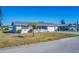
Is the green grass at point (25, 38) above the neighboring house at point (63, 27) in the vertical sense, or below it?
below

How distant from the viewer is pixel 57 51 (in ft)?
46.9

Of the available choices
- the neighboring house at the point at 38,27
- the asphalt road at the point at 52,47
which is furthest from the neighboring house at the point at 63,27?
the asphalt road at the point at 52,47

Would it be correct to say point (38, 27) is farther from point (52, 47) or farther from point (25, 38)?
point (52, 47)

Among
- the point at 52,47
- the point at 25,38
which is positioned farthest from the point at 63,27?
the point at 25,38

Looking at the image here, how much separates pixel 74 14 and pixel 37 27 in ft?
2.09

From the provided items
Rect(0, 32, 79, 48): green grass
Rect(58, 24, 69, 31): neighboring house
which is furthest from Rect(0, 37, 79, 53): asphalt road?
Rect(58, 24, 69, 31): neighboring house

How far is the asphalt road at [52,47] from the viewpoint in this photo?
1426 centimetres

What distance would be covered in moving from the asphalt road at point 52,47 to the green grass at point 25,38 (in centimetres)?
7

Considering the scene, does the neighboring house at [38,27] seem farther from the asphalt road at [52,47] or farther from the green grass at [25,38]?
the asphalt road at [52,47]

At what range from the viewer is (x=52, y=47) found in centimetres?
1431

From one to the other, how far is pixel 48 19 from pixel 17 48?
687 mm

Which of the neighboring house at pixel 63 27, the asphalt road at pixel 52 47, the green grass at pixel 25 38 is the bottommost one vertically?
the asphalt road at pixel 52 47
